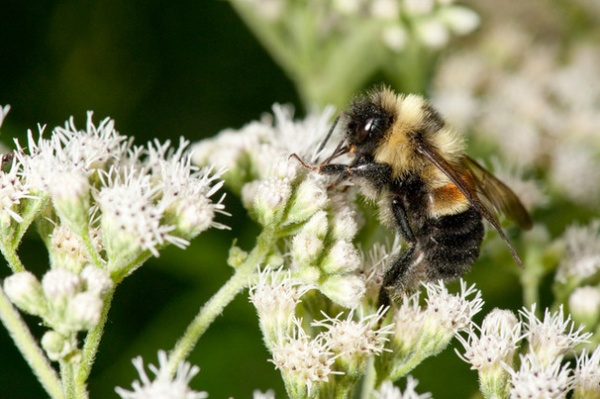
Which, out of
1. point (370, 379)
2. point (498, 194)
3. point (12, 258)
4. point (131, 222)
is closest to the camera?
point (131, 222)

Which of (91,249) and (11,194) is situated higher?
(11,194)

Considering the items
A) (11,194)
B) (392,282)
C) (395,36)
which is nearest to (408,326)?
(392,282)

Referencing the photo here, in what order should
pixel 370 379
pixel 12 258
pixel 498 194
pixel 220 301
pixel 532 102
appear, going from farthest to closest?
1. pixel 532 102
2. pixel 498 194
3. pixel 370 379
4. pixel 220 301
5. pixel 12 258

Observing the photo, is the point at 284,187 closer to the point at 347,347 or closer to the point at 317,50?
the point at 347,347

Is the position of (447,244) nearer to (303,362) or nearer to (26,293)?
(303,362)

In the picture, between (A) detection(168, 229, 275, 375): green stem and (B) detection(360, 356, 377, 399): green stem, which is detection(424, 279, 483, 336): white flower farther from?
(A) detection(168, 229, 275, 375): green stem

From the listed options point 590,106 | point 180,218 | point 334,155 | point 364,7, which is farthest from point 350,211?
point 590,106
